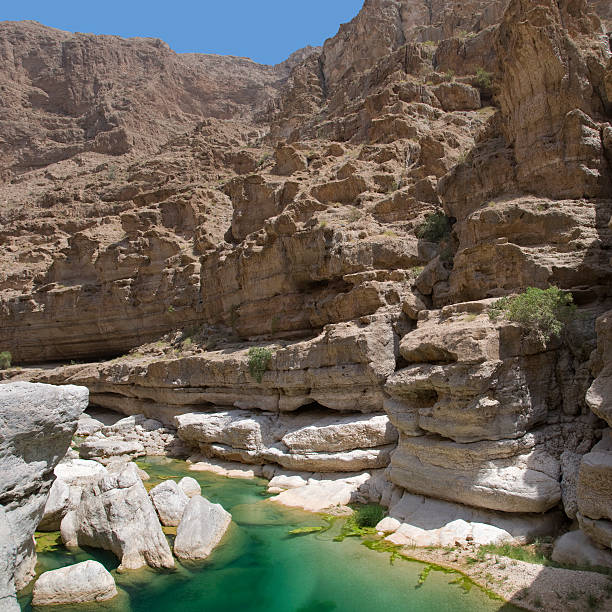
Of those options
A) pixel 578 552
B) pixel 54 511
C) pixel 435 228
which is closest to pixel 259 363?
pixel 54 511

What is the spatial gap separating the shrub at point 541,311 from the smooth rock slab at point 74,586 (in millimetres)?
9320

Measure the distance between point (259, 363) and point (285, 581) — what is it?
871cm

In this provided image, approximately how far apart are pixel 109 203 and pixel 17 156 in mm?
29554

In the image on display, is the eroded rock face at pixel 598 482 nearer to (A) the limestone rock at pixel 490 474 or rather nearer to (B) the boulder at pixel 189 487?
(A) the limestone rock at pixel 490 474

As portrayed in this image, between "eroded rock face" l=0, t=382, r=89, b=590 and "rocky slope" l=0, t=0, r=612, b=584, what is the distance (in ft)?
21.7

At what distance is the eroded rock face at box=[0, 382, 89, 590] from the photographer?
20.9 ft

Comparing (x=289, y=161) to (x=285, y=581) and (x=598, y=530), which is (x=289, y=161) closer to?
(x=285, y=581)

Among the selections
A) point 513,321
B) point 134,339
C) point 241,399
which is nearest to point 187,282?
point 134,339

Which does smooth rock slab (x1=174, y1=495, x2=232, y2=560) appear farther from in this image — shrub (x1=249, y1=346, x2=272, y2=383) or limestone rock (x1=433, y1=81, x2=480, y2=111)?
limestone rock (x1=433, y1=81, x2=480, y2=111)

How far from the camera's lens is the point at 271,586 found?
26.7 ft

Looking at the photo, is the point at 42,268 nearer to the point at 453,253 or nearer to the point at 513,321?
the point at 453,253

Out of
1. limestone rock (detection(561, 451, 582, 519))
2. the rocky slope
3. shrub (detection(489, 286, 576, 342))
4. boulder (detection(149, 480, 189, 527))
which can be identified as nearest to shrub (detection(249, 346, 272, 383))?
the rocky slope

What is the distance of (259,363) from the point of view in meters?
16.3

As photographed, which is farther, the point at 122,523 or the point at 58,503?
the point at 58,503
